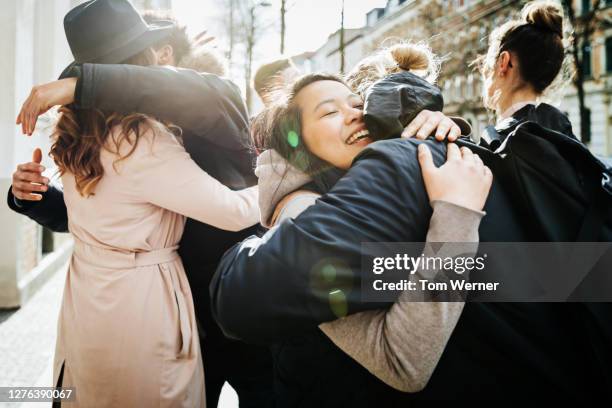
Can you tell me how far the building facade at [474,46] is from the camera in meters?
23.0

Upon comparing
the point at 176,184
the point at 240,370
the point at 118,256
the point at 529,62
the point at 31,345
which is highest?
the point at 529,62

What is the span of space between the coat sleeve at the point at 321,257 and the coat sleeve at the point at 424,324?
48 mm

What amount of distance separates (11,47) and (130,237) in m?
4.35

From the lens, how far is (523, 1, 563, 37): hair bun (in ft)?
8.29

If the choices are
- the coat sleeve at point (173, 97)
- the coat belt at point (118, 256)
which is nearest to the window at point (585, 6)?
the coat sleeve at point (173, 97)

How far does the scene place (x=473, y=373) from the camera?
0.96 m

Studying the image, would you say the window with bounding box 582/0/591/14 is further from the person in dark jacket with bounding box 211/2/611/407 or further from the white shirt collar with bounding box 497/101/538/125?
the person in dark jacket with bounding box 211/2/611/407

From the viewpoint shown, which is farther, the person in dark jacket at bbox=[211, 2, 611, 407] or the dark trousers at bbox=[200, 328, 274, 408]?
the dark trousers at bbox=[200, 328, 274, 408]

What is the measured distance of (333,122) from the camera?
1.49 metres

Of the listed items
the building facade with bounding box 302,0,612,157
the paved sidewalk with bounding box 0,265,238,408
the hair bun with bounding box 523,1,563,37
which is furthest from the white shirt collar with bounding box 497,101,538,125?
the building facade with bounding box 302,0,612,157

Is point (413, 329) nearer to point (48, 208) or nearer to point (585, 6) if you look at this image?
point (48, 208)

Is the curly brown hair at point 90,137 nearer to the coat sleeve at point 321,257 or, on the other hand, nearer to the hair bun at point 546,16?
the coat sleeve at point 321,257

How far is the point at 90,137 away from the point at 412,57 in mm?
1310

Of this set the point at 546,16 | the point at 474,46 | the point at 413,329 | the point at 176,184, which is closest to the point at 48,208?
the point at 176,184
